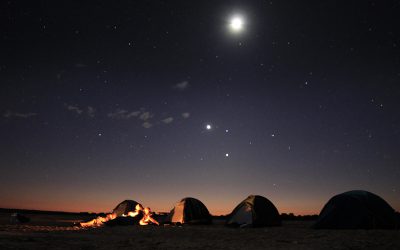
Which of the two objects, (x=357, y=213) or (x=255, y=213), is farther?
(x=255, y=213)

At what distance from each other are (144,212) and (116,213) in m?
2.87

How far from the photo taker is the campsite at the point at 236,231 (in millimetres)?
11422

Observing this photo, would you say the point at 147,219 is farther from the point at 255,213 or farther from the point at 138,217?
the point at 255,213

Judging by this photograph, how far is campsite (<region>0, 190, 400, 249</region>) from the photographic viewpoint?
450 inches

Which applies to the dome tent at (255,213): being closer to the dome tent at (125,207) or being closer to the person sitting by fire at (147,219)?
the person sitting by fire at (147,219)

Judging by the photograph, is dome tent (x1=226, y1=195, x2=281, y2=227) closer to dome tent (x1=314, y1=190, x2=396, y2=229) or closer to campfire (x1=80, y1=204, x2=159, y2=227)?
dome tent (x1=314, y1=190, x2=396, y2=229)

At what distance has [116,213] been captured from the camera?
90.6 ft

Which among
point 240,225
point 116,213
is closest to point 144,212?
point 116,213

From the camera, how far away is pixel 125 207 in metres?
27.5

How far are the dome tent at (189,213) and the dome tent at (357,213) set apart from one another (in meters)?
8.91

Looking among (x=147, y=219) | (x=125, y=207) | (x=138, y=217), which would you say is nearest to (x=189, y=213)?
(x=147, y=219)

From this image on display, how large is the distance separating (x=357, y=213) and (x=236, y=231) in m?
6.13

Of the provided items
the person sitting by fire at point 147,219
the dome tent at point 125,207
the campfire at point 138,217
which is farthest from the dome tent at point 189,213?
the dome tent at point 125,207

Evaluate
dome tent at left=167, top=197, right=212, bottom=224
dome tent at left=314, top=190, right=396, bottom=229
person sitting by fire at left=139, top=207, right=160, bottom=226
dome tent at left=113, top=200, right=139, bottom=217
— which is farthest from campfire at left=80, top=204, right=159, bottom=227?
dome tent at left=314, top=190, right=396, bottom=229
